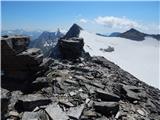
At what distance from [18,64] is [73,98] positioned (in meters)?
4.64

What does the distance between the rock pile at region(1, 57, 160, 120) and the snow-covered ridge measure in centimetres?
6642

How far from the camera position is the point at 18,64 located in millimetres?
16219

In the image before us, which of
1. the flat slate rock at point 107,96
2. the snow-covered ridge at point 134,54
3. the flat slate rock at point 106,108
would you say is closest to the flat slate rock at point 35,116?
the flat slate rock at point 106,108

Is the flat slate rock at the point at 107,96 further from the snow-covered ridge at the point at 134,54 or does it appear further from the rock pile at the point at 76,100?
the snow-covered ridge at the point at 134,54

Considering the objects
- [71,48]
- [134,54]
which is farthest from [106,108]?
[134,54]

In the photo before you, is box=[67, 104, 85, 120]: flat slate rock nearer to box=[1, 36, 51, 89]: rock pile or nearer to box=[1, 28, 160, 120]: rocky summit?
box=[1, 28, 160, 120]: rocky summit

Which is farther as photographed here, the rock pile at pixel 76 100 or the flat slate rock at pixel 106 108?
the flat slate rock at pixel 106 108

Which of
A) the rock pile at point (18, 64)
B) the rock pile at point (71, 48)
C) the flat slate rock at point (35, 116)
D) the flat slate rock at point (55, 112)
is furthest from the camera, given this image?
the rock pile at point (71, 48)

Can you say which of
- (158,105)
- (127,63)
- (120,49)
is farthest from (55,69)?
(120,49)

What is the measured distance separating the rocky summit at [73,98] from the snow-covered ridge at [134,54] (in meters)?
66.1

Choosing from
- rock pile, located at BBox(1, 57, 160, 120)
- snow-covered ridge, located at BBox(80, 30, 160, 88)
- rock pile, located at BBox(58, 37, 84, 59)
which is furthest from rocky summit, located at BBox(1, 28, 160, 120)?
snow-covered ridge, located at BBox(80, 30, 160, 88)

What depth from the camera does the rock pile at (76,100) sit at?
A: 1183 centimetres

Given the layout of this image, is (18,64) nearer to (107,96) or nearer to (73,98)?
(73,98)

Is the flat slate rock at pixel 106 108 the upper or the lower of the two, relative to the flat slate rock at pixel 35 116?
lower
